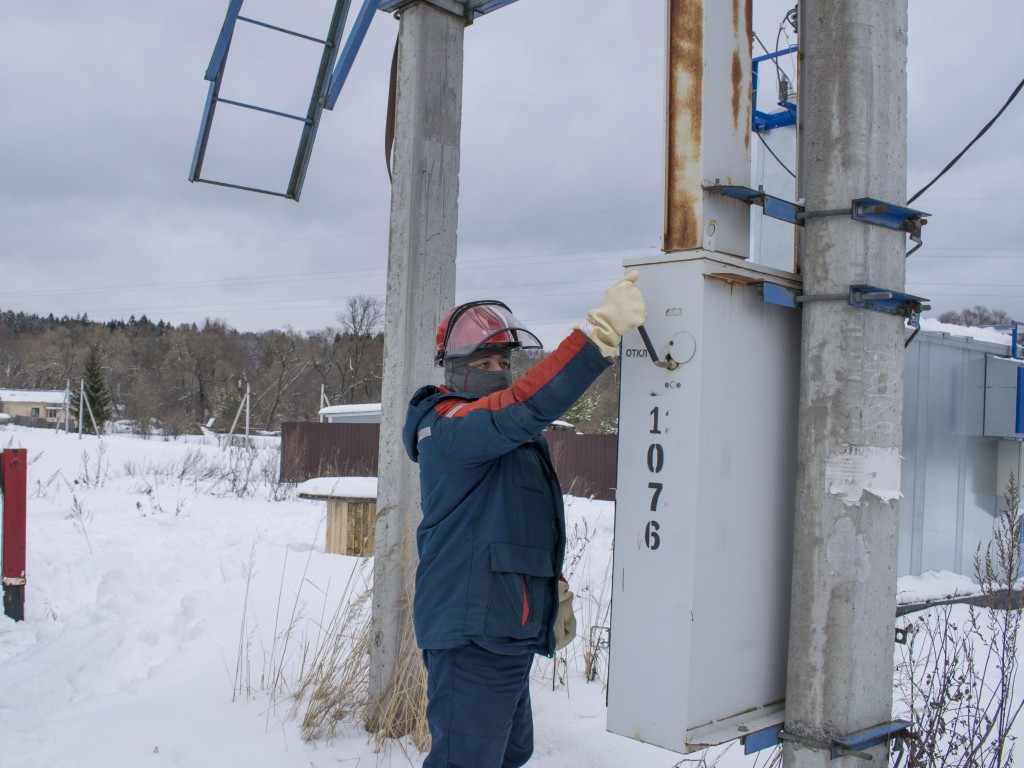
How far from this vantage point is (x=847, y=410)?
2.12 m

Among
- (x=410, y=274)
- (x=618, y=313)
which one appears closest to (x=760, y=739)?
(x=618, y=313)

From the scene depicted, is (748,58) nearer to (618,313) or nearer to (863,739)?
(618,313)

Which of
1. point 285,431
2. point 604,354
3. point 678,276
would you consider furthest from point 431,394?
point 285,431

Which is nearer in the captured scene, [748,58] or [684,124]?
[684,124]

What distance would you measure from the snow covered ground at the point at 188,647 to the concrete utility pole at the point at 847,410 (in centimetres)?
166

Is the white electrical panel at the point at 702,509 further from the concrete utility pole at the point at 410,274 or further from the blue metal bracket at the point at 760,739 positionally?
the concrete utility pole at the point at 410,274

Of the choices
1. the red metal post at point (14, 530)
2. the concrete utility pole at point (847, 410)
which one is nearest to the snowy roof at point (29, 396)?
the red metal post at point (14, 530)

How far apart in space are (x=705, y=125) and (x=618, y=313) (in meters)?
0.55

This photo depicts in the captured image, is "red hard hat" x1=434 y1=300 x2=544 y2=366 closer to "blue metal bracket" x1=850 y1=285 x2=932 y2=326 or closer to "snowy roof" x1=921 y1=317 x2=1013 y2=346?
"blue metal bracket" x1=850 y1=285 x2=932 y2=326

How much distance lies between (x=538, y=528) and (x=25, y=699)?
11.7 ft

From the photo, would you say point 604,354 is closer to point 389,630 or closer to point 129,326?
point 389,630

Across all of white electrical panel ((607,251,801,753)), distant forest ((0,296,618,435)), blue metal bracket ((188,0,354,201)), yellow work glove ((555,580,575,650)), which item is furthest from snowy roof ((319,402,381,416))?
white electrical panel ((607,251,801,753))

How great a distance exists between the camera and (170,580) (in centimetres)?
761

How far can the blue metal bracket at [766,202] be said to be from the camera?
2229mm
